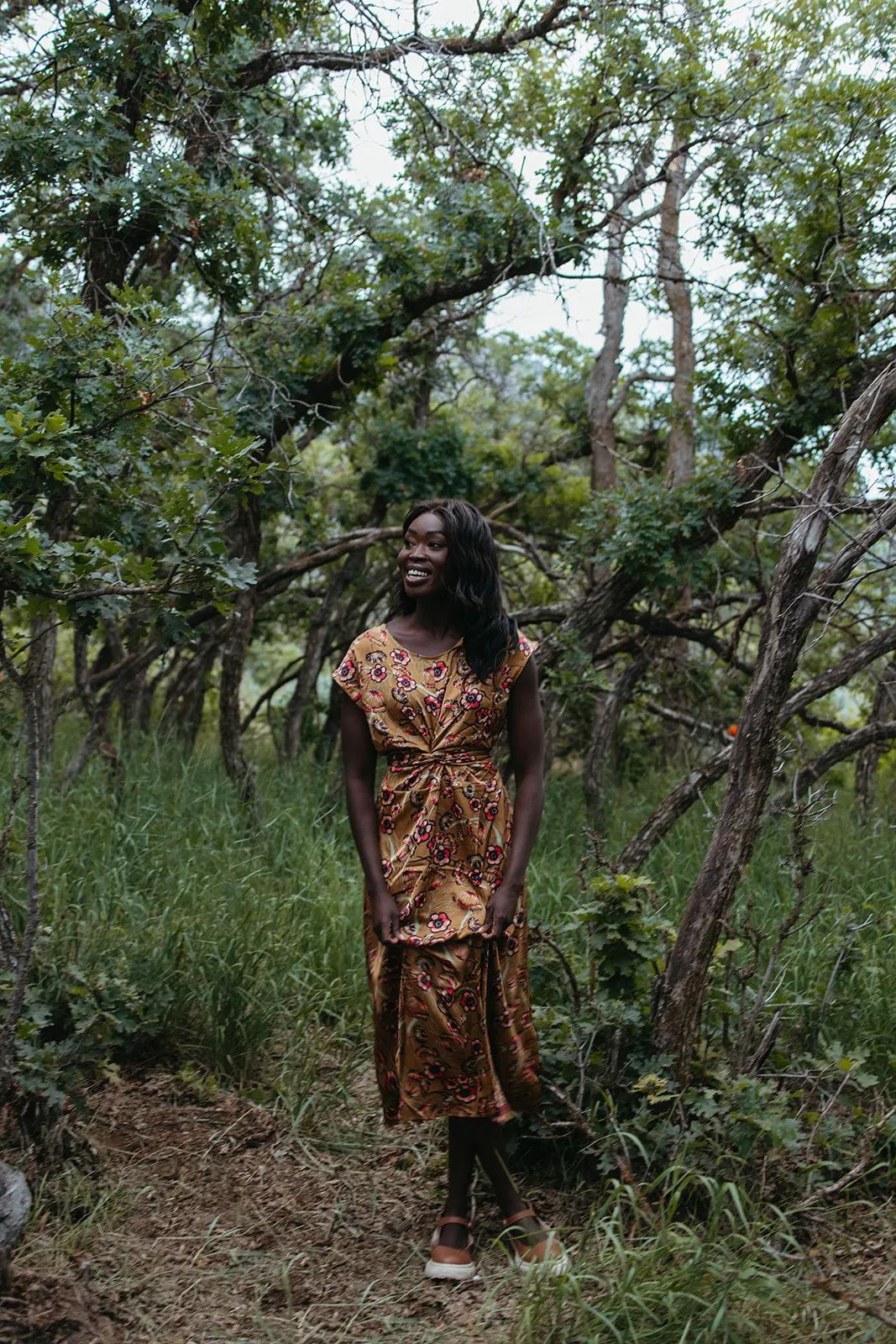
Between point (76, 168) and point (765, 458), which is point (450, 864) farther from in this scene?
point (765, 458)

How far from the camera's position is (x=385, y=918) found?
2957 mm

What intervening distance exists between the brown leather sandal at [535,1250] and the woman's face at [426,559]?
154cm

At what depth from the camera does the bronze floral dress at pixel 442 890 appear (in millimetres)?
2920

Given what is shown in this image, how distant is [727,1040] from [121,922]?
2291mm

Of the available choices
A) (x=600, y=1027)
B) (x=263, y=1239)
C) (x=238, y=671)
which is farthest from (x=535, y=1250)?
(x=238, y=671)

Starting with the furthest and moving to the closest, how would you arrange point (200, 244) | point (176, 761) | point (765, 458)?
1. point (176, 761)
2. point (765, 458)
3. point (200, 244)

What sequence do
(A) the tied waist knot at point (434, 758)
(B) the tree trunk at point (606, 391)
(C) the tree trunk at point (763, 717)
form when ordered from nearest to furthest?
1. (A) the tied waist knot at point (434, 758)
2. (C) the tree trunk at point (763, 717)
3. (B) the tree trunk at point (606, 391)

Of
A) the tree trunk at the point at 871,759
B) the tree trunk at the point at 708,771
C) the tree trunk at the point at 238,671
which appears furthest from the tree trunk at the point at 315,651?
the tree trunk at the point at 708,771

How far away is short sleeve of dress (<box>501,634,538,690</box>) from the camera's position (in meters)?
3.08

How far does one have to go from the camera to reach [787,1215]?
3.04 metres

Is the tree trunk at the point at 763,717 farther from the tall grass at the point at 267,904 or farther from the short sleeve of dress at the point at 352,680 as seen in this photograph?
the short sleeve of dress at the point at 352,680

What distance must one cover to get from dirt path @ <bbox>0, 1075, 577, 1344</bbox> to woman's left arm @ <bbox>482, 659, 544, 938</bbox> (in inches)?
33.0

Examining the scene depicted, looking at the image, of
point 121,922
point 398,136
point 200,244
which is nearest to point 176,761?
point 121,922

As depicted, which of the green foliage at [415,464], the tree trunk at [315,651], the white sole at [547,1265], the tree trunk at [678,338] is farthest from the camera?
the tree trunk at [315,651]
